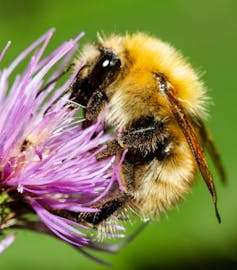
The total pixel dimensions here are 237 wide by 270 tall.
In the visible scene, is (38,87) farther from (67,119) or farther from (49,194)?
(49,194)

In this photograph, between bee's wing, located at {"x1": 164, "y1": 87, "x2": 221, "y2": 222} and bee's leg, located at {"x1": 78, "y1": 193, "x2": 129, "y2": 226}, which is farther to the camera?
bee's leg, located at {"x1": 78, "y1": 193, "x2": 129, "y2": 226}

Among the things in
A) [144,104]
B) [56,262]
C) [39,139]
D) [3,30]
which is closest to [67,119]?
[39,139]

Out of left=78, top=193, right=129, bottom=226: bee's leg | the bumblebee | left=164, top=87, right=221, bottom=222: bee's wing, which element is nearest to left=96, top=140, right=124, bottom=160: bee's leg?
the bumblebee

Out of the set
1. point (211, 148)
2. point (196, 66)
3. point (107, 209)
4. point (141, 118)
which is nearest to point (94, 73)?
point (141, 118)

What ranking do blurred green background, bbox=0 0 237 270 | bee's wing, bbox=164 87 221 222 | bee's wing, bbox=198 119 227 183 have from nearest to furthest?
bee's wing, bbox=164 87 221 222 < bee's wing, bbox=198 119 227 183 < blurred green background, bbox=0 0 237 270

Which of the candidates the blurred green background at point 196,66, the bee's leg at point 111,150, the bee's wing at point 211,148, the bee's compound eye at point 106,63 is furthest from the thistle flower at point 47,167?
the blurred green background at point 196,66

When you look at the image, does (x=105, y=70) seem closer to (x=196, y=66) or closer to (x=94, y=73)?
(x=94, y=73)

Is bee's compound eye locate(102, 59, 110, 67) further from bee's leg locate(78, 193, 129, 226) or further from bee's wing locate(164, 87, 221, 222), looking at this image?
bee's leg locate(78, 193, 129, 226)
